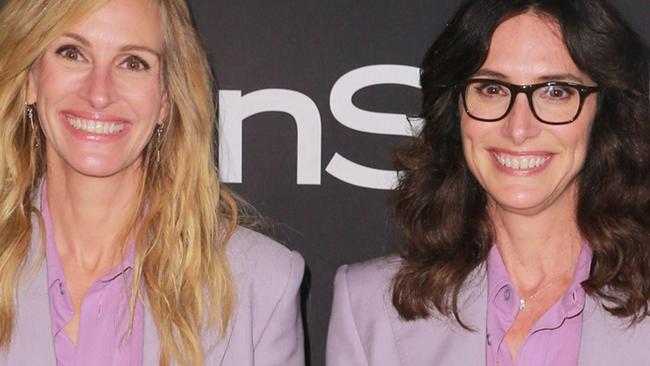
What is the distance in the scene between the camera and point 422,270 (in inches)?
119

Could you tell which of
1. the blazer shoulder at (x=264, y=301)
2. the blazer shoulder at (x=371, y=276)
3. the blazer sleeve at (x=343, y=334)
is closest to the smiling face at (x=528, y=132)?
the blazer shoulder at (x=371, y=276)

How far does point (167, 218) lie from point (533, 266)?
3.04ft

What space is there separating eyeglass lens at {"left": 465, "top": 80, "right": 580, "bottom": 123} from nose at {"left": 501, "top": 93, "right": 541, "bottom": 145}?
0.06ft

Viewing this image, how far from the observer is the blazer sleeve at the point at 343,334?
307 centimetres

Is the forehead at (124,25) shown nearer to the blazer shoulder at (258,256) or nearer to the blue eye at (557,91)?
the blazer shoulder at (258,256)

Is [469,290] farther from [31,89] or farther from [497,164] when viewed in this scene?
[31,89]

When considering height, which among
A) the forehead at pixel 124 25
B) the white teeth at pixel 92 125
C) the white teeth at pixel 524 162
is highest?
the forehead at pixel 124 25

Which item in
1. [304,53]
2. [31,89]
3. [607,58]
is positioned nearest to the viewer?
[607,58]

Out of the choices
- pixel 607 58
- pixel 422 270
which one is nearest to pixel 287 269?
pixel 422 270

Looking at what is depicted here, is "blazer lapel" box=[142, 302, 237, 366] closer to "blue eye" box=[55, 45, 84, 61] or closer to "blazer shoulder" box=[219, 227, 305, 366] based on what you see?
"blazer shoulder" box=[219, 227, 305, 366]

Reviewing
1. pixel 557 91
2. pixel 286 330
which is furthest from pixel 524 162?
pixel 286 330

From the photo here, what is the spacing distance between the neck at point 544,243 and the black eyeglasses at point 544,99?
26 cm

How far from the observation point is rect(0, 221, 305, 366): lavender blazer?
115 inches

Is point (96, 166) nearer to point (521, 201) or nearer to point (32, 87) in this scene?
point (32, 87)
